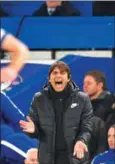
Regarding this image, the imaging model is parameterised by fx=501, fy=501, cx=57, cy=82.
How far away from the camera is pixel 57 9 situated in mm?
3355

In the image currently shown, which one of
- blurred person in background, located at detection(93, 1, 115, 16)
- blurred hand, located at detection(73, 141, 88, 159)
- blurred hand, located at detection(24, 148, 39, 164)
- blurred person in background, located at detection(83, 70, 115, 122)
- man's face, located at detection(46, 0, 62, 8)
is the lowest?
blurred hand, located at detection(24, 148, 39, 164)

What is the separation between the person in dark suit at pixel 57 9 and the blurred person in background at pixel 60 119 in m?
0.92

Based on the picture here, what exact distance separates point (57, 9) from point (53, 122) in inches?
43.6

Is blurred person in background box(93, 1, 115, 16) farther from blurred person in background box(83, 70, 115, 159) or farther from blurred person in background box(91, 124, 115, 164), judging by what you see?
blurred person in background box(91, 124, 115, 164)

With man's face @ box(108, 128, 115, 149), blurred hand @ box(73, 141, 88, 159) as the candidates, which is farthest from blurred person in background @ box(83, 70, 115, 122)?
blurred hand @ box(73, 141, 88, 159)

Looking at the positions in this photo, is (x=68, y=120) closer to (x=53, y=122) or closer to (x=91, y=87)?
(x=53, y=122)

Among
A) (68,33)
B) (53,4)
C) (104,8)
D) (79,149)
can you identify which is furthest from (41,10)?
(79,149)

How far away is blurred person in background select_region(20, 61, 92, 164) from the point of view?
8.11ft

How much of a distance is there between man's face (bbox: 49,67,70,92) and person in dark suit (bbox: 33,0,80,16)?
919 millimetres

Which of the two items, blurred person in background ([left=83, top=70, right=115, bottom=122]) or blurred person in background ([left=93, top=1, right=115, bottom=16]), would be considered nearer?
blurred person in background ([left=83, top=70, right=115, bottom=122])

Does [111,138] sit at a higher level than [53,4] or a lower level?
lower

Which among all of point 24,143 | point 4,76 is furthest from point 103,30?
point 4,76

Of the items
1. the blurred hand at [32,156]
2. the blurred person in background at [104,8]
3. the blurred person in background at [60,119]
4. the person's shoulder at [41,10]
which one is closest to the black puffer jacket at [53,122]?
the blurred person in background at [60,119]

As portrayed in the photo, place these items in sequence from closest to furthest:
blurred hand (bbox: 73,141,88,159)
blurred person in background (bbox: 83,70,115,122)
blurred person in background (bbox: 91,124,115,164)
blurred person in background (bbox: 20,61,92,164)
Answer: blurred hand (bbox: 73,141,88,159)
blurred person in background (bbox: 20,61,92,164)
blurred person in background (bbox: 91,124,115,164)
blurred person in background (bbox: 83,70,115,122)
